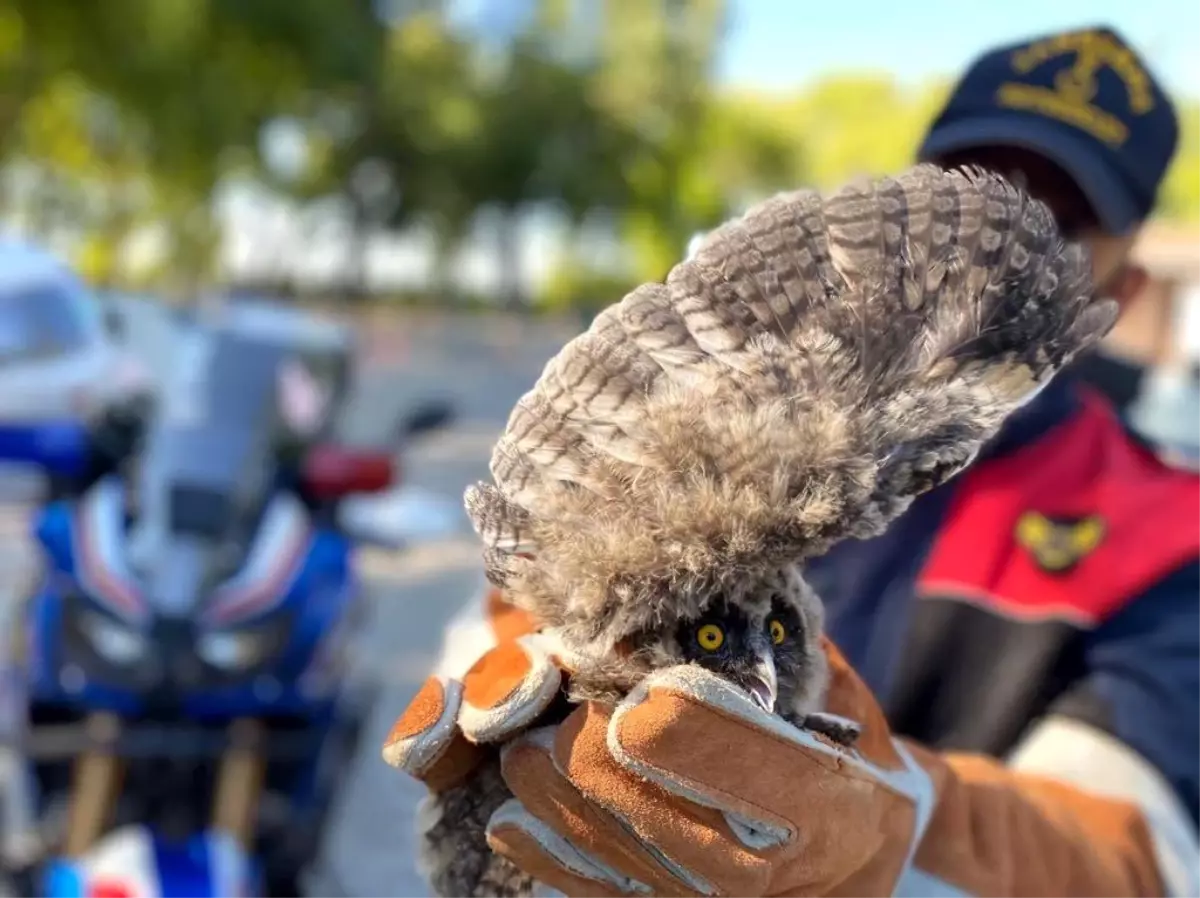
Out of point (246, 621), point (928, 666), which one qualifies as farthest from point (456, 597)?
point (928, 666)

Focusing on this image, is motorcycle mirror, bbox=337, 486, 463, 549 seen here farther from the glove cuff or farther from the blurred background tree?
the blurred background tree

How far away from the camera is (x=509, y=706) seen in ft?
3.16

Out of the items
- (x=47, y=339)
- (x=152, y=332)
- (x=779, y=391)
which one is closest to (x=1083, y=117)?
(x=779, y=391)

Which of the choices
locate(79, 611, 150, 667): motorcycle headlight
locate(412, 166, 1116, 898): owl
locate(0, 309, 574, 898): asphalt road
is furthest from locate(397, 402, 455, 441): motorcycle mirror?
locate(412, 166, 1116, 898): owl

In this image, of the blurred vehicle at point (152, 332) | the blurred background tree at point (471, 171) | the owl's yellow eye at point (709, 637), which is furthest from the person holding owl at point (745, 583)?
the blurred background tree at point (471, 171)

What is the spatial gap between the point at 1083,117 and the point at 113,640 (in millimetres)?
1898

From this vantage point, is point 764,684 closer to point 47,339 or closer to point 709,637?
point 709,637

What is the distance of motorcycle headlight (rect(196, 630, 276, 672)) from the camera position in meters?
2.18

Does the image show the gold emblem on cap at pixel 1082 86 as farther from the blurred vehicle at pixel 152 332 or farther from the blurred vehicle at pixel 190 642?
the blurred vehicle at pixel 152 332

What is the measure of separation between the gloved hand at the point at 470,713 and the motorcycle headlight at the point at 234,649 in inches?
49.7

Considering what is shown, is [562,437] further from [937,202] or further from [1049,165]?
[1049,165]

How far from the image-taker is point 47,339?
505cm

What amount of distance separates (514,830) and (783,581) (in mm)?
319

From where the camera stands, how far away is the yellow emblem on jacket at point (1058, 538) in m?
1.53
